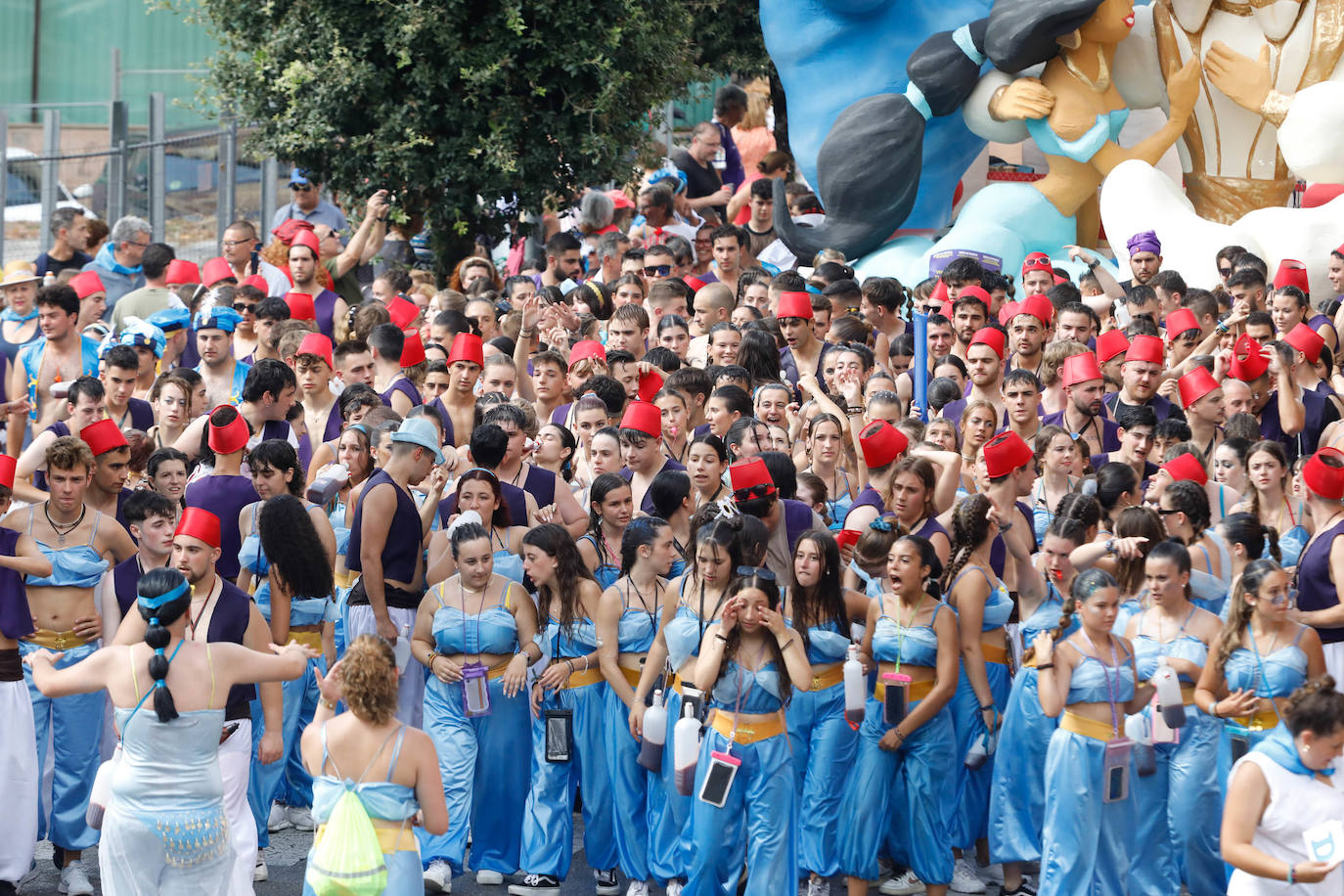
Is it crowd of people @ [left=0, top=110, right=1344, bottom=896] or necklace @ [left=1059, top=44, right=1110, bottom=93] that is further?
necklace @ [left=1059, top=44, right=1110, bottom=93]

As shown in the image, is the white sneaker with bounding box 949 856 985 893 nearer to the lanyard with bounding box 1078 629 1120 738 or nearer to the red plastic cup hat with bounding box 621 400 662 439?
the lanyard with bounding box 1078 629 1120 738

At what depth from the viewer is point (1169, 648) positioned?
7.12 m

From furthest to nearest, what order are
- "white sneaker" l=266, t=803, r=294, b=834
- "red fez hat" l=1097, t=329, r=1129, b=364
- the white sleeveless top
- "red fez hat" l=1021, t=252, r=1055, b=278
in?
1. "red fez hat" l=1021, t=252, r=1055, b=278
2. "red fez hat" l=1097, t=329, r=1129, b=364
3. "white sneaker" l=266, t=803, r=294, b=834
4. the white sleeveless top

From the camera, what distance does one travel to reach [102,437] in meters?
7.84

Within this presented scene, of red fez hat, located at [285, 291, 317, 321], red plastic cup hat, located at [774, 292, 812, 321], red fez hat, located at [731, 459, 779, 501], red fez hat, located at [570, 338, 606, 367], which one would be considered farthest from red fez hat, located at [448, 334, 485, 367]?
red fez hat, located at [731, 459, 779, 501]

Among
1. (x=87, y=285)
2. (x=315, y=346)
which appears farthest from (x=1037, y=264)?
(x=87, y=285)

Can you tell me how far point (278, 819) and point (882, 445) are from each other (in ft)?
10.7

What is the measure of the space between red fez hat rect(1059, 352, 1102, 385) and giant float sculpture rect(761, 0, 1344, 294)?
430cm

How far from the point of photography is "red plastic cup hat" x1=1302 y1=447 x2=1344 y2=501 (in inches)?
290

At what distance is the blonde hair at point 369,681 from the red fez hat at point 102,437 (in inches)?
102

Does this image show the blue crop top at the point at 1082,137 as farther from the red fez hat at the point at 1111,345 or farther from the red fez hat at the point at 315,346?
the red fez hat at the point at 315,346

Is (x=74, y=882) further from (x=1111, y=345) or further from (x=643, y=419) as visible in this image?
(x=1111, y=345)

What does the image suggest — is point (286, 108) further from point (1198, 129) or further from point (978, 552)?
point (978, 552)

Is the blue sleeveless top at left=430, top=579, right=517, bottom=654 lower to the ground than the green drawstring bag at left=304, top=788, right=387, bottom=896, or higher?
higher
